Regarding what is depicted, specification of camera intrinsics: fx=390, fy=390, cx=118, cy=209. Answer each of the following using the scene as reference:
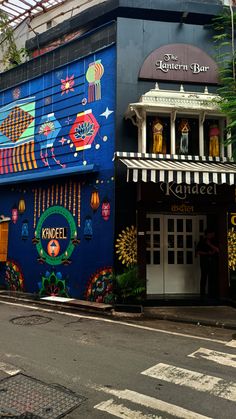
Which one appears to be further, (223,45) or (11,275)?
(11,275)

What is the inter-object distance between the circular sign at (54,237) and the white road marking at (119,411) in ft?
24.5

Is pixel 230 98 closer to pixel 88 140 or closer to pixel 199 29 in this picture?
pixel 199 29

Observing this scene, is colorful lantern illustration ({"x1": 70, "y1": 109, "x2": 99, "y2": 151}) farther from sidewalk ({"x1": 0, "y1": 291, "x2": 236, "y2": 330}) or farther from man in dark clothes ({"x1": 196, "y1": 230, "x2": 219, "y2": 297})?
sidewalk ({"x1": 0, "y1": 291, "x2": 236, "y2": 330})

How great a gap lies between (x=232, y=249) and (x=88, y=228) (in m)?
4.08

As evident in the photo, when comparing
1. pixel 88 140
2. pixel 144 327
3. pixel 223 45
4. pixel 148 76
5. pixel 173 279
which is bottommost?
pixel 144 327

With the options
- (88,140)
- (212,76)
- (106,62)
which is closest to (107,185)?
(88,140)

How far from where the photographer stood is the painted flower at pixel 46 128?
12555 mm

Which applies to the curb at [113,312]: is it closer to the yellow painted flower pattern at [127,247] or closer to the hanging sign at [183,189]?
the yellow painted flower pattern at [127,247]

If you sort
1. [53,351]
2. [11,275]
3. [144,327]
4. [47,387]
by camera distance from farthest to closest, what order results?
[11,275] → [144,327] → [53,351] → [47,387]

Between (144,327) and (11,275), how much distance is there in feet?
21.6

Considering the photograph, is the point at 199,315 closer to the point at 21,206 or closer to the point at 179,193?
the point at 179,193

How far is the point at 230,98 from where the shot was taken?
9.71m

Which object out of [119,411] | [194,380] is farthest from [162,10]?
[119,411]

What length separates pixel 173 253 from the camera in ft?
37.3
